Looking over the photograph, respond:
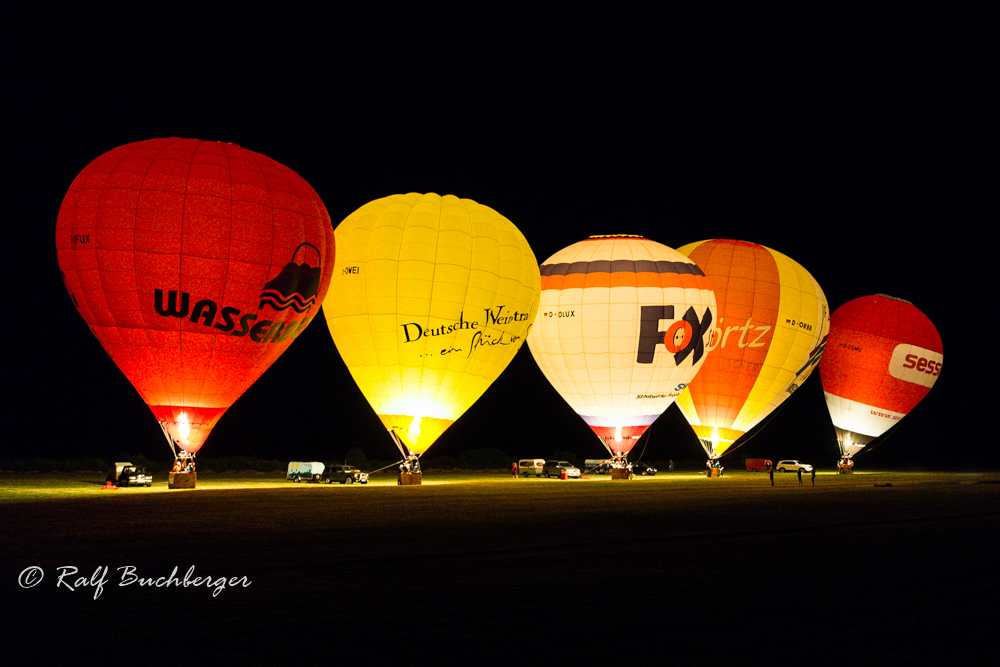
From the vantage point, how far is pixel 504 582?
912 centimetres

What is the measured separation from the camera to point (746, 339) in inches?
1427

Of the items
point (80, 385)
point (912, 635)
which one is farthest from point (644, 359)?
point (80, 385)

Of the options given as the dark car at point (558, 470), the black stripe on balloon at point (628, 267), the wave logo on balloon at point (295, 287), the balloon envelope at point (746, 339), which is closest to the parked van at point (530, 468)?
the dark car at point (558, 470)

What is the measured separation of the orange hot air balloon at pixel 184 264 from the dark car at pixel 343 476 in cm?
626

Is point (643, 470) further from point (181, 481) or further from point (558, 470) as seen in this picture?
point (181, 481)

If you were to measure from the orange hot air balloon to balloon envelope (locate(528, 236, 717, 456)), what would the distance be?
12.0m

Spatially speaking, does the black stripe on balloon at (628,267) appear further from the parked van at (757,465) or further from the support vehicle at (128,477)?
the parked van at (757,465)

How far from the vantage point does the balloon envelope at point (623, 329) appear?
32.3m

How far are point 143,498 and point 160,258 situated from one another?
17.6ft

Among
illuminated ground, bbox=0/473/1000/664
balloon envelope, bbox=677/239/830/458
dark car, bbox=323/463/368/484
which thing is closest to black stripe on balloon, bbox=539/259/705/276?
balloon envelope, bbox=677/239/830/458

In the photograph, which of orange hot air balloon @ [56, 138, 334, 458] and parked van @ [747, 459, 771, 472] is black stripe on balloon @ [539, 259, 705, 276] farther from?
parked van @ [747, 459, 771, 472]

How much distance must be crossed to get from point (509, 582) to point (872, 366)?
130 feet

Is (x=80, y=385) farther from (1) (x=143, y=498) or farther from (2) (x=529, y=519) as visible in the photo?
(2) (x=529, y=519)

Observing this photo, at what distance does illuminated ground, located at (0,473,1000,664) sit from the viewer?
6.82 meters
